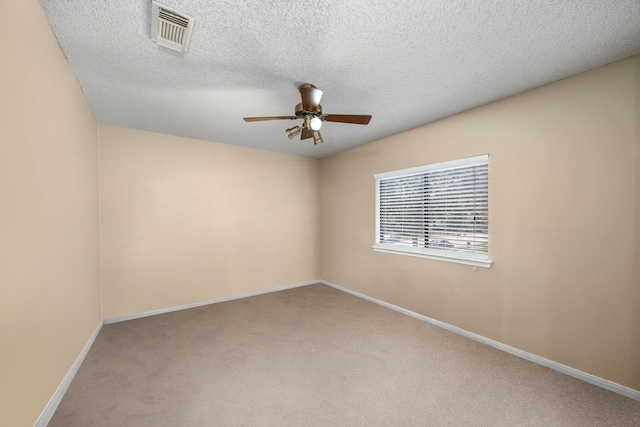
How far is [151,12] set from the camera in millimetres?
1433

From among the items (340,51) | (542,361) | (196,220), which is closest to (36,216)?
(340,51)

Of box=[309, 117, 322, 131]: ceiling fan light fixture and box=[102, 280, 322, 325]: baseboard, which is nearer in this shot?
box=[309, 117, 322, 131]: ceiling fan light fixture

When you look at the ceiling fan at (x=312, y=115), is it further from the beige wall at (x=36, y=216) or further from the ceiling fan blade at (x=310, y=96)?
the beige wall at (x=36, y=216)

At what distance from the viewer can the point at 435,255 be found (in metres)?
3.06

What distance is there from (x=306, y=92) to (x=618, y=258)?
8.81 ft

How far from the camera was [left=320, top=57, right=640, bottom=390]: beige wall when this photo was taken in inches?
73.0

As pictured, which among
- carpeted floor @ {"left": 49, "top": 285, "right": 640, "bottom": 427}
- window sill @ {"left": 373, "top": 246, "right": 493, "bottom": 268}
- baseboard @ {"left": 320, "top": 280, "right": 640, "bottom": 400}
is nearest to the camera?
carpeted floor @ {"left": 49, "top": 285, "right": 640, "bottom": 427}

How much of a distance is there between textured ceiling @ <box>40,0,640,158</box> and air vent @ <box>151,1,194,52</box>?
0.14 feet

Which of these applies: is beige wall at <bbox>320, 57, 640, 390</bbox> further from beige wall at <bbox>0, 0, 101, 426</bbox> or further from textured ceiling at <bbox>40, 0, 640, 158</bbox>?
beige wall at <bbox>0, 0, 101, 426</bbox>

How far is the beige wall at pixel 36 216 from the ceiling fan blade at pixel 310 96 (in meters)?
1.60

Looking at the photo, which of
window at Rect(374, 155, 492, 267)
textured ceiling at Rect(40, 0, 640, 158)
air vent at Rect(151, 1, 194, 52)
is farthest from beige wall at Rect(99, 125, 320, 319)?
air vent at Rect(151, 1, 194, 52)

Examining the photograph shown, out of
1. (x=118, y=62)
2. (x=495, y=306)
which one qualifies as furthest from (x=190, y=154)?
(x=495, y=306)

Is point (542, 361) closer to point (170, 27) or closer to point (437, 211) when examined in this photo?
point (437, 211)

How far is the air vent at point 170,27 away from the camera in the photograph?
1424 millimetres
